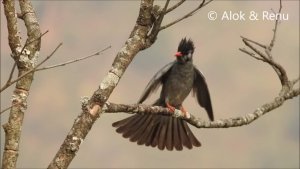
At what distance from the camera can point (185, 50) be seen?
9.13m

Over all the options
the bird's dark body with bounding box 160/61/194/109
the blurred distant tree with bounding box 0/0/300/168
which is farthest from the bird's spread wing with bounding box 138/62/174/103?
the blurred distant tree with bounding box 0/0/300/168

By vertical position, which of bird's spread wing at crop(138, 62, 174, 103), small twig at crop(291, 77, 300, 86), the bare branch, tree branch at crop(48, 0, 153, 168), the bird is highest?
the bare branch

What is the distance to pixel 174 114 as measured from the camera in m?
6.30

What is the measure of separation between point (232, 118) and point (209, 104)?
2108 mm

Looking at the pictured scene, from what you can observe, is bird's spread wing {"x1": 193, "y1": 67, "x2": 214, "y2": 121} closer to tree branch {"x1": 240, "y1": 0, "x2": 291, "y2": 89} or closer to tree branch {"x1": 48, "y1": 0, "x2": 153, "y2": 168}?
tree branch {"x1": 240, "y1": 0, "x2": 291, "y2": 89}

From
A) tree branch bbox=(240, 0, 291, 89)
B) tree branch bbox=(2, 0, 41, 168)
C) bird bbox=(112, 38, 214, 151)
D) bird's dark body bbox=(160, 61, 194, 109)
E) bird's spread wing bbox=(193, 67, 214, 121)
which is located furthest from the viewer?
bird's dark body bbox=(160, 61, 194, 109)

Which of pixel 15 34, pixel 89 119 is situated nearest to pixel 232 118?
pixel 89 119

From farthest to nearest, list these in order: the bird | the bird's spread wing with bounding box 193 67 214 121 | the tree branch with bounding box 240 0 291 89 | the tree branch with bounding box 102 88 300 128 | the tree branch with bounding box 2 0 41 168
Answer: the bird's spread wing with bounding box 193 67 214 121
the bird
the tree branch with bounding box 240 0 291 89
the tree branch with bounding box 102 88 300 128
the tree branch with bounding box 2 0 41 168

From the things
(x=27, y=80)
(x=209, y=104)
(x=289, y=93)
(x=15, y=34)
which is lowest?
(x=209, y=104)

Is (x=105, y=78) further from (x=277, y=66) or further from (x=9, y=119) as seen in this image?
(x=277, y=66)

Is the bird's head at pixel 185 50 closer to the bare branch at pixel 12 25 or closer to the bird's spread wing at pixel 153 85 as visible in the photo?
the bird's spread wing at pixel 153 85

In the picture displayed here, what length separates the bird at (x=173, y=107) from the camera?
26.3 feet

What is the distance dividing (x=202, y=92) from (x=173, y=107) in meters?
0.85

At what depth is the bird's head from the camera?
9.12 m
